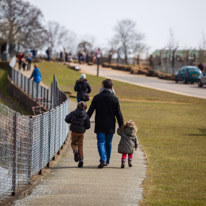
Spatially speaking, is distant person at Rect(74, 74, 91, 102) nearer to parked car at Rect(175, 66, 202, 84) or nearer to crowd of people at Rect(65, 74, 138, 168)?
crowd of people at Rect(65, 74, 138, 168)

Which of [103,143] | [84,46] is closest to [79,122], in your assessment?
[103,143]

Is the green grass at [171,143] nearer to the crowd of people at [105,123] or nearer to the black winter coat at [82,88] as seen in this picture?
the crowd of people at [105,123]

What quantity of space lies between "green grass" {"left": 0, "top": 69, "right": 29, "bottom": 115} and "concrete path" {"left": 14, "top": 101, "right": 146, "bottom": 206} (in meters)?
22.9

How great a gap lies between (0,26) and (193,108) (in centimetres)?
6584

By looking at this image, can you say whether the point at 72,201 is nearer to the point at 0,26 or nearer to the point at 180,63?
the point at 180,63

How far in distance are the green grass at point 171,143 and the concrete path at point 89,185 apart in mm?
257

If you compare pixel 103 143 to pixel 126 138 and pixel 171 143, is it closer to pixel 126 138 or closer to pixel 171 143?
pixel 126 138

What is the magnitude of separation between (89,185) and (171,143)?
7060 mm

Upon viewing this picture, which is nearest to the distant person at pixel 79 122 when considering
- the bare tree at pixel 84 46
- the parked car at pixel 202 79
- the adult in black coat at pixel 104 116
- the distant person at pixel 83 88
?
the adult in black coat at pixel 104 116

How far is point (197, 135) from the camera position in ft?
62.0

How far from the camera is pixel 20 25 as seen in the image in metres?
97.4

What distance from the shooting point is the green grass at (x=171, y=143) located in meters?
9.39

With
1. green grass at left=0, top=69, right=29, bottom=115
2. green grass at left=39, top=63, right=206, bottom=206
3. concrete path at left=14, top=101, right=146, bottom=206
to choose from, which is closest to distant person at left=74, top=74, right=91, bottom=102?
green grass at left=39, top=63, right=206, bottom=206

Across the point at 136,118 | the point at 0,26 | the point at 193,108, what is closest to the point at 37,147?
the point at 136,118
